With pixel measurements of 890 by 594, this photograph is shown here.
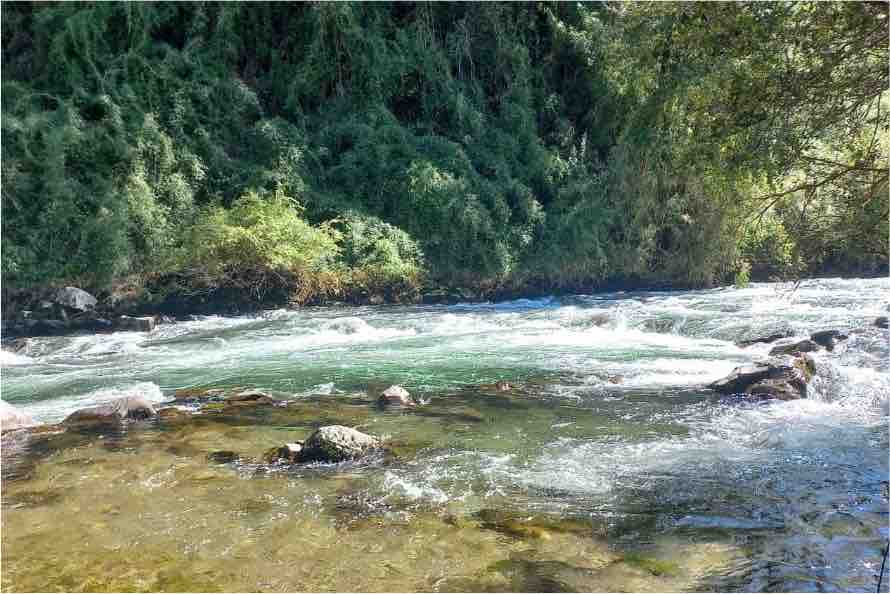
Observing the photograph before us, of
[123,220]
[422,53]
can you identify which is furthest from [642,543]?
[422,53]

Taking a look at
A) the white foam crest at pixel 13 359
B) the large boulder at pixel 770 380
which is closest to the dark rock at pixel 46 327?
the white foam crest at pixel 13 359

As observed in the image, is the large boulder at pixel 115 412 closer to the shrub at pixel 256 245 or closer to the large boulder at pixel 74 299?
the large boulder at pixel 74 299

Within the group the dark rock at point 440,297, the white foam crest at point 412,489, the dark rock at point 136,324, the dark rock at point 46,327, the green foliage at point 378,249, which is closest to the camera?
the white foam crest at point 412,489

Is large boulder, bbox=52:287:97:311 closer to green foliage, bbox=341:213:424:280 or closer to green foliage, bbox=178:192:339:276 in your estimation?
green foliage, bbox=178:192:339:276

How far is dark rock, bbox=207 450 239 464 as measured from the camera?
5.38 m

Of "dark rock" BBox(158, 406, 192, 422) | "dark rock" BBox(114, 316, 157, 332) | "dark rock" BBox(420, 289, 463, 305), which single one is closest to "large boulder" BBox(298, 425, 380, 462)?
"dark rock" BBox(158, 406, 192, 422)

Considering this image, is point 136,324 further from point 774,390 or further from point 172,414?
point 774,390

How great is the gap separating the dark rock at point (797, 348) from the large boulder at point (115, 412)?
24.9 feet

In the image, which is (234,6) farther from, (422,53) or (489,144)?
(489,144)

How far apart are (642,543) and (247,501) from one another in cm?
248

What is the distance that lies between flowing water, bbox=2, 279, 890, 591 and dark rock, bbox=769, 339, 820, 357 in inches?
9.9

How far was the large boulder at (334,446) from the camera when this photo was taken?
533cm

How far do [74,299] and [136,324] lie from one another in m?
1.27

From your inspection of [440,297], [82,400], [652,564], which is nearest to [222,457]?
[82,400]
